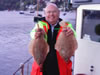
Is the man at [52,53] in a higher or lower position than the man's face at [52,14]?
lower

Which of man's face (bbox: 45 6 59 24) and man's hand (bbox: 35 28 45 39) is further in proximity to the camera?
man's face (bbox: 45 6 59 24)

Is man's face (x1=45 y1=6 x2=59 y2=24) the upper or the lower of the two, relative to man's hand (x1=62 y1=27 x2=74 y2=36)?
upper

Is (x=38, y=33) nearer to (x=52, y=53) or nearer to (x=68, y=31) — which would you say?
(x=68, y=31)

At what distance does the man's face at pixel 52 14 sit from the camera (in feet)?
11.9

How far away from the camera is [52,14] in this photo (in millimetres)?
3619

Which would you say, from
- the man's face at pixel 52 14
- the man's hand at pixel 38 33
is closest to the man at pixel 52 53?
the man's face at pixel 52 14

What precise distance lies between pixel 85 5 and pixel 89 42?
67cm

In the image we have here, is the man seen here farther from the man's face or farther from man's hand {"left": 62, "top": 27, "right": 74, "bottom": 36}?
man's hand {"left": 62, "top": 27, "right": 74, "bottom": 36}

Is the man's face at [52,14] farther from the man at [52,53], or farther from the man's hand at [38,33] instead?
the man's hand at [38,33]

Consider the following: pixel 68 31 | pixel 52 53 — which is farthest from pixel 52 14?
pixel 52 53

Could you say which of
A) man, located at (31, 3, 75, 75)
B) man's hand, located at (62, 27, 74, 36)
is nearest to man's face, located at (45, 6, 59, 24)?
man, located at (31, 3, 75, 75)

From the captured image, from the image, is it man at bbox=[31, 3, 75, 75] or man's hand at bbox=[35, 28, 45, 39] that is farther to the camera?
man at bbox=[31, 3, 75, 75]

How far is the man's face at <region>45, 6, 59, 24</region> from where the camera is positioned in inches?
142

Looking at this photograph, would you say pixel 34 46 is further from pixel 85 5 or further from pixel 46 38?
pixel 85 5
